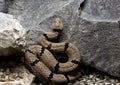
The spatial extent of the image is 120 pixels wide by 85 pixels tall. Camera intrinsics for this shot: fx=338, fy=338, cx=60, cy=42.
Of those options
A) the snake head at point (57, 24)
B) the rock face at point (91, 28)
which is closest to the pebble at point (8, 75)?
the rock face at point (91, 28)

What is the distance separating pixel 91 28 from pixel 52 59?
2.26 ft

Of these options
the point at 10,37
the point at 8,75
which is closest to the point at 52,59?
the point at 8,75

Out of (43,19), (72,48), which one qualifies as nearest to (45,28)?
(43,19)

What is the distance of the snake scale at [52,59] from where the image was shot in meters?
4.55

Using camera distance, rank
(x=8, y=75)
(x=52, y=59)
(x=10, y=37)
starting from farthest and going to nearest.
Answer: (x=52, y=59) < (x=8, y=75) < (x=10, y=37)

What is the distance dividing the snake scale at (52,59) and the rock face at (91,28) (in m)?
0.12

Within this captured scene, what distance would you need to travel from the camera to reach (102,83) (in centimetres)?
463

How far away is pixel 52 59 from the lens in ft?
15.3

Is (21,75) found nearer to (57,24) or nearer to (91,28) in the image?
(57,24)

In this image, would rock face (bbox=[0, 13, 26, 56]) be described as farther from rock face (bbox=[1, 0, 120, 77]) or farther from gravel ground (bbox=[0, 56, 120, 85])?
rock face (bbox=[1, 0, 120, 77])

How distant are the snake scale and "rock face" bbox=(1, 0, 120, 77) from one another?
121mm

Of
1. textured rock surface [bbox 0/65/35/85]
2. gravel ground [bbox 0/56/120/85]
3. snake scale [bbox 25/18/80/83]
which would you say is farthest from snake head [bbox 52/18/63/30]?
textured rock surface [bbox 0/65/35/85]

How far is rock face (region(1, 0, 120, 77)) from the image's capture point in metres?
4.65

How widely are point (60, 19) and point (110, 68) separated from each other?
1.00 m
